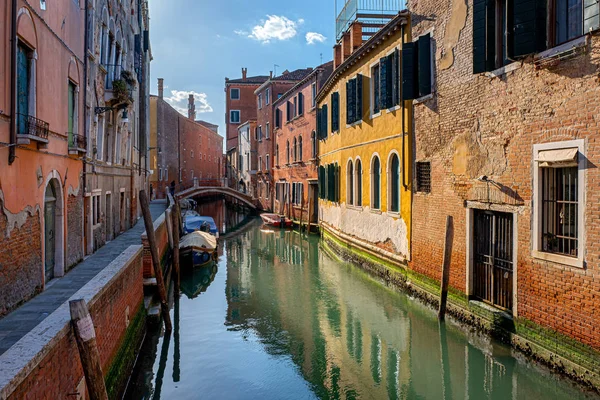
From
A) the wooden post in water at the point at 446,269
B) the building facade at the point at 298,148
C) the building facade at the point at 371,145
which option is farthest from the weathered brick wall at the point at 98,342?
the building facade at the point at 298,148

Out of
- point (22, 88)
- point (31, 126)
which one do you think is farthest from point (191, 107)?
point (31, 126)

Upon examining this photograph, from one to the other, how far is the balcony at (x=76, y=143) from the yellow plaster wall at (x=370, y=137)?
637 centimetres

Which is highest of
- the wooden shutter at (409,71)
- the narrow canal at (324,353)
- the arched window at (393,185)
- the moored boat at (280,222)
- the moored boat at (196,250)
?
the wooden shutter at (409,71)

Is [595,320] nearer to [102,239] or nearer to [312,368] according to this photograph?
[312,368]

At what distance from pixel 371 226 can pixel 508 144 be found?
5762mm

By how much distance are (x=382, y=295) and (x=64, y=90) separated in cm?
727

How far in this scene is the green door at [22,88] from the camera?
6297mm

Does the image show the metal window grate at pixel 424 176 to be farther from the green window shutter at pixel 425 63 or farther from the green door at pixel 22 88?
the green door at pixel 22 88

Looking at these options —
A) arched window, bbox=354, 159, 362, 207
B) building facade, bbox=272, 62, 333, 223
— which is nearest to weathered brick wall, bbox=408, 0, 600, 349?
arched window, bbox=354, 159, 362, 207

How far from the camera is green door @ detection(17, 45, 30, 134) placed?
20.7 feet

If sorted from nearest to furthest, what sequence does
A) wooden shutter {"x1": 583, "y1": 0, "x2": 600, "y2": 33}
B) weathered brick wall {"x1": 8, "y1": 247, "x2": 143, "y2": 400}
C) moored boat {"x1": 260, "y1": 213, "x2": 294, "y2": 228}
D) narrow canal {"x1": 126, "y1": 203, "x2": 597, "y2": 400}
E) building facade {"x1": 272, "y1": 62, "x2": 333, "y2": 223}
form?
weathered brick wall {"x1": 8, "y1": 247, "x2": 143, "y2": 400}
wooden shutter {"x1": 583, "y1": 0, "x2": 600, "y2": 33}
narrow canal {"x1": 126, "y1": 203, "x2": 597, "y2": 400}
building facade {"x1": 272, "y1": 62, "x2": 333, "y2": 223}
moored boat {"x1": 260, "y1": 213, "x2": 294, "y2": 228}

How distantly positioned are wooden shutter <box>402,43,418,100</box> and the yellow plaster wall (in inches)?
17.7

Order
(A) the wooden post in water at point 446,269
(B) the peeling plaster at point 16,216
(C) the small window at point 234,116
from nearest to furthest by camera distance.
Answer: (B) the peeling plaster at point 16,216 < (A) the wooden post in water at point 446,269 < (C) the small window at point 234,116

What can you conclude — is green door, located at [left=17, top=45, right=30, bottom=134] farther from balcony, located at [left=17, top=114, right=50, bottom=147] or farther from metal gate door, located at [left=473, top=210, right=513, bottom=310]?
metal gate door, located at [left=473, top=210, right=513, bottom=310]
